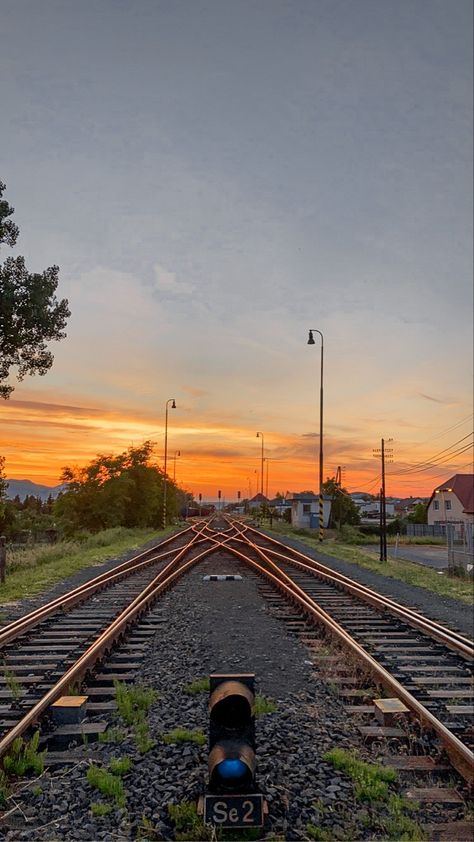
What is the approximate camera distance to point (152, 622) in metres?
10.9

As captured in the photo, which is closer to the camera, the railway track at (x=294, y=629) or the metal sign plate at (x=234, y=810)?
the metal sign plate at (x=234, y=810)

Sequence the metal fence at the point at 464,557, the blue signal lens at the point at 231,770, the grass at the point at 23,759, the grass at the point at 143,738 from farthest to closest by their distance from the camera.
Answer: the metal fence at the point at 464,557 < the grass at the point at 143,738 < the grass at the point at 23,759 < the blue signal lens at the point at 231,770

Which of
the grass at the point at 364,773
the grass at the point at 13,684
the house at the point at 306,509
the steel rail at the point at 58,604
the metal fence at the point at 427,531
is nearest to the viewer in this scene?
the grass at the point at 364,773

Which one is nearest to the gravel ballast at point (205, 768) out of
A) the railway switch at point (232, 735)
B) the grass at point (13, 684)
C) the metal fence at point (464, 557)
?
the railway switch at point (232, 735)

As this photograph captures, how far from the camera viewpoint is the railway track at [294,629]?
6.45 metres

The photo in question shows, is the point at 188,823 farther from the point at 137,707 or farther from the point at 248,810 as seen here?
the point at 137,707

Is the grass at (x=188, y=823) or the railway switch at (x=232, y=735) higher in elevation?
the railway switch at (x=232, y=735)

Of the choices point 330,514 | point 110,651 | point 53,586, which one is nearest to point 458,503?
point 330,514

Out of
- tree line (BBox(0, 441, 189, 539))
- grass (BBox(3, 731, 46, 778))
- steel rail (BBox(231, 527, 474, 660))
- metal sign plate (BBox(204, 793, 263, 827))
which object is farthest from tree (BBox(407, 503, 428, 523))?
metal sign plate (BBox(204, 793, 263, 827))

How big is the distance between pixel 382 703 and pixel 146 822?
3.04 meters

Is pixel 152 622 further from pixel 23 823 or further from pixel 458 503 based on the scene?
pixel 458 503

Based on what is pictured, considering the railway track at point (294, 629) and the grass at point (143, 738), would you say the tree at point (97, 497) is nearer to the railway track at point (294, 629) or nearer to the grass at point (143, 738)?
the railway track at point (294, 629)

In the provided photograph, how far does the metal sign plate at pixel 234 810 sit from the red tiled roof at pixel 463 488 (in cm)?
6348

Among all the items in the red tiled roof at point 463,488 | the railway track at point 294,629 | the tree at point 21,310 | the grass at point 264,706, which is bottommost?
the railway track at point 294,629
